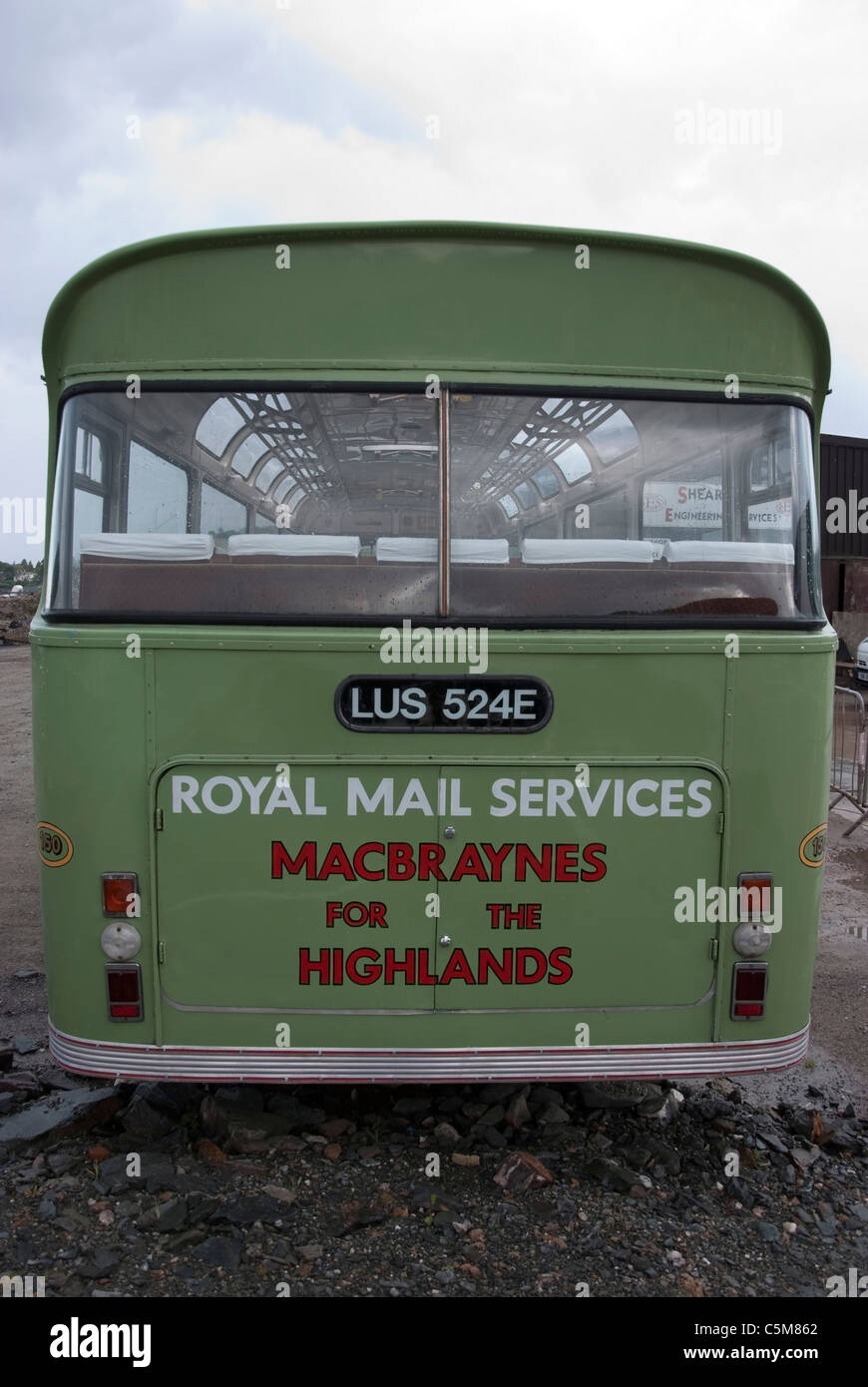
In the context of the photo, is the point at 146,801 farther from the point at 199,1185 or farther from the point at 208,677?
the point at 199,1185

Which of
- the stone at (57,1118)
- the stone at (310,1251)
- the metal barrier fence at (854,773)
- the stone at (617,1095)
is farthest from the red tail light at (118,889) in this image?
the metal barrier fence at (854,773)

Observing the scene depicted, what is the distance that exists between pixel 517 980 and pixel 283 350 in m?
2.22

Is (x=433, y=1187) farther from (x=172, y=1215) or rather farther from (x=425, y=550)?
(x=425, y=550)

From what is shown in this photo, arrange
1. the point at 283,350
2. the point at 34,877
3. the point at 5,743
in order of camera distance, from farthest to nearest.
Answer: the point at 5,743 → the point at 34,877 → the point at 283,350

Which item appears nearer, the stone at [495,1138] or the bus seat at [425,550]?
the bus seat at [425,550]

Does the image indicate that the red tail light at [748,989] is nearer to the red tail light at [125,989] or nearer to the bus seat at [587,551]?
the bus seat at [587,551]

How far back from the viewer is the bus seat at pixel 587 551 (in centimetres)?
303

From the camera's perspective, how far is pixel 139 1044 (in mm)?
3117

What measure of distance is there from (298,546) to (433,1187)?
228 centimetres

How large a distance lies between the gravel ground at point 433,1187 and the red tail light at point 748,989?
2.19 feet

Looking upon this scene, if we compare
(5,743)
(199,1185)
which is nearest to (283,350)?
(199,1185)

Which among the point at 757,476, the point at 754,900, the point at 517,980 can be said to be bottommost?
the point at 517,980

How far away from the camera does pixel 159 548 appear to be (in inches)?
119
